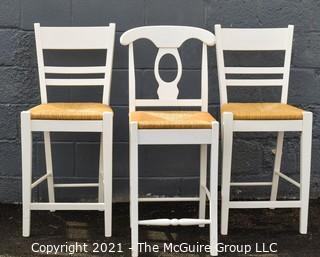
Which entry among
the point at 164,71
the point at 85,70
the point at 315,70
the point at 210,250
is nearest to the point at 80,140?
the point at 85,70

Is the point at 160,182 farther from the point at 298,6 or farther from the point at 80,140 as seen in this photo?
the point at 298,6

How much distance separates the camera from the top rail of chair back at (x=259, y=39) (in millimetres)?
2918

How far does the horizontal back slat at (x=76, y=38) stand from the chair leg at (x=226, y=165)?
811mm

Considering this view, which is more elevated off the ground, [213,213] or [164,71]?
[164,71]

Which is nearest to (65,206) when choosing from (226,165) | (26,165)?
(26,165)

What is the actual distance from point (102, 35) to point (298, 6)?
1.15 meters

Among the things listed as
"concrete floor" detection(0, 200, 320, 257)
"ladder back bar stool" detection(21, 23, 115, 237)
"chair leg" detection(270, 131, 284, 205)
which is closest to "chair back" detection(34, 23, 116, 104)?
"ladder back bar stool" detection(21, 23, 115, 237)

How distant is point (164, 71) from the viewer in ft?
10.1

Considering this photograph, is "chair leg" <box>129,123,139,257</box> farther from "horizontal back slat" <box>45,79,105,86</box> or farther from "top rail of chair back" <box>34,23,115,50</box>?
"top rail of chair back" <box>34,23,115,50</box>

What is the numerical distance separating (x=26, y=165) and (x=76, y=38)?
0.77 metres

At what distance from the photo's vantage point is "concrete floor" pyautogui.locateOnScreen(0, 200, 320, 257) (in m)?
2.54

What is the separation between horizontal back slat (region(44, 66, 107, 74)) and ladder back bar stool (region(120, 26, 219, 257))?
9.0 inches

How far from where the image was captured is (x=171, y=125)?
237 centimetres

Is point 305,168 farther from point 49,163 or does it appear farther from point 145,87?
point 49,163
